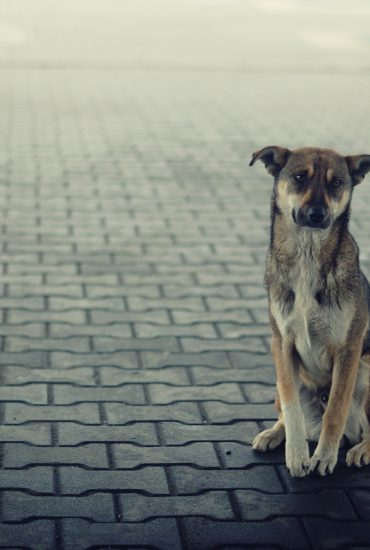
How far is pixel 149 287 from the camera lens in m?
6.80

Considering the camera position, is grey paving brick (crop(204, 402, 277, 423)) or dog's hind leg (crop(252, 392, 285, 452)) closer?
dog's hind leg (crop(252, 392, 285, 452))

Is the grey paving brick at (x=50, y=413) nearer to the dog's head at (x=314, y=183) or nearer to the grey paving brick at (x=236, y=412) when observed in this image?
the grey paving brick at (x=236, y=412)

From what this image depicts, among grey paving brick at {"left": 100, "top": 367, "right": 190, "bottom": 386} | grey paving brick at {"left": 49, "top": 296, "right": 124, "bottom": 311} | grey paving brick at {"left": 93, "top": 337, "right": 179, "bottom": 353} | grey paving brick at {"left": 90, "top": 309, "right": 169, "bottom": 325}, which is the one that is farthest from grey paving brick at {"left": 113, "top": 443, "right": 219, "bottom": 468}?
grey paving brick at {"left": 49, "top": 296, "right": 124, "bottom": 311}

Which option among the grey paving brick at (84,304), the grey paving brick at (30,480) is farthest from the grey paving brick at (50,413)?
the grey paving brick at (84,304)

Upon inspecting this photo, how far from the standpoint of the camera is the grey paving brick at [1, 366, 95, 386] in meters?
5.27

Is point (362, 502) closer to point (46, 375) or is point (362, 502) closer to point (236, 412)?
point (236, 412)

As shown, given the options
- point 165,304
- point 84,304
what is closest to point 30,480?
point 84,304

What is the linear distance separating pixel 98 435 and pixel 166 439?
0.32m

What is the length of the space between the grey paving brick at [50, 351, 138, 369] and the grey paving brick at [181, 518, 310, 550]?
174 cm

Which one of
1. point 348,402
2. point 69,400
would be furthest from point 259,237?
point 348,402

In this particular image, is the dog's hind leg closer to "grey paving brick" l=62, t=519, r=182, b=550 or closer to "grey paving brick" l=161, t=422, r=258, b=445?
"grey paving brick" l=161, t=422, r=258, b=445

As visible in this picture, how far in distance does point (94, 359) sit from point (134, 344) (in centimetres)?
33

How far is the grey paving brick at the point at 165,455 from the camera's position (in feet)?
14.5

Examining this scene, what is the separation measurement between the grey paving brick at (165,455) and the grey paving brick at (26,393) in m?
0.66
